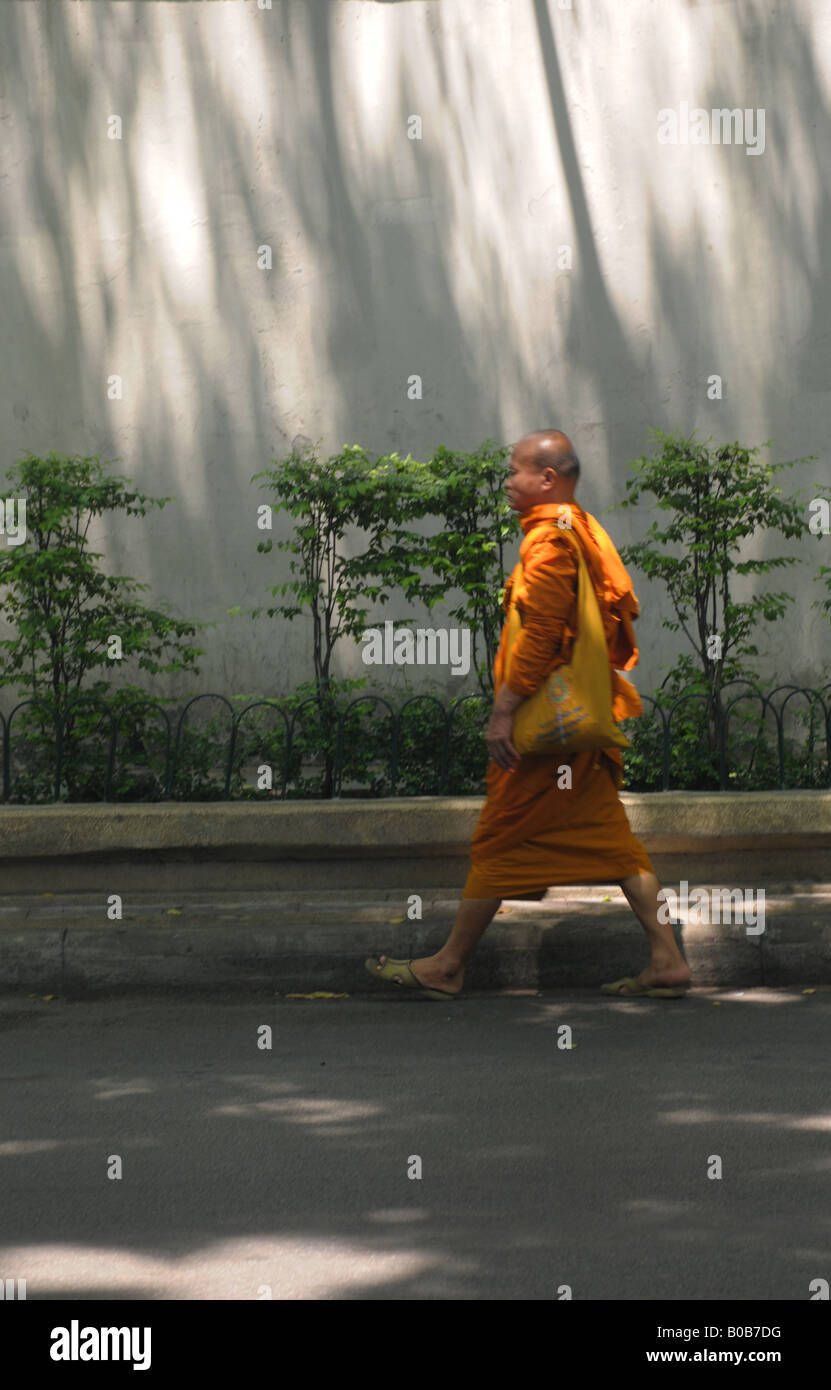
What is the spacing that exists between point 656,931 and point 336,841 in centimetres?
155

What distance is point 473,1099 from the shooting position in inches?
180

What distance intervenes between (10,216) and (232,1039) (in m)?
7.17

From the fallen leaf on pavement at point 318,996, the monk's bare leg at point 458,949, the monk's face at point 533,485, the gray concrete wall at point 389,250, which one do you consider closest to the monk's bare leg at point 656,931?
the monk's bare leg at point 458,949

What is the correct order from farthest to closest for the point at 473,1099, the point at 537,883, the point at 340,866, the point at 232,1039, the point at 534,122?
the point at 534,122, the point at 340,866, the point at 537,883, the point at 232,1039, the point at 473,1099

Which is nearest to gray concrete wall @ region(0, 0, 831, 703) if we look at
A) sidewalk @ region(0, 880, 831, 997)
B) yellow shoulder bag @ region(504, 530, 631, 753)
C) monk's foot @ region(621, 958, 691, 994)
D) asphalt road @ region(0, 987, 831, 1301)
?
sidewalk @ region(0, 880, 831, 997)

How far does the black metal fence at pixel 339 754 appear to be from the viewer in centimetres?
712

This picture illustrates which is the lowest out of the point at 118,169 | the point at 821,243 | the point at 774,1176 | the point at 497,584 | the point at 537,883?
the point at 774,1176

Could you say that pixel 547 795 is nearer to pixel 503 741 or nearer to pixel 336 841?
pixel 503 741

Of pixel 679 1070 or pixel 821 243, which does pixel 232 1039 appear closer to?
pixel 679 1070

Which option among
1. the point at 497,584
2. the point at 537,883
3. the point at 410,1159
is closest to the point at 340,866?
the point at 537,883

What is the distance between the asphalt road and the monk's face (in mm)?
1895

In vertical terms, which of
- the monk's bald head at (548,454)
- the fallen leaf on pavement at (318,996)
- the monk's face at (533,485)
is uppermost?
the monk's bald head at (548,454)

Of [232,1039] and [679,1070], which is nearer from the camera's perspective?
[679,1070]

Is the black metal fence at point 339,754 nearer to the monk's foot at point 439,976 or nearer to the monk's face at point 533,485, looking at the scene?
the monk's foot at point 439,976
